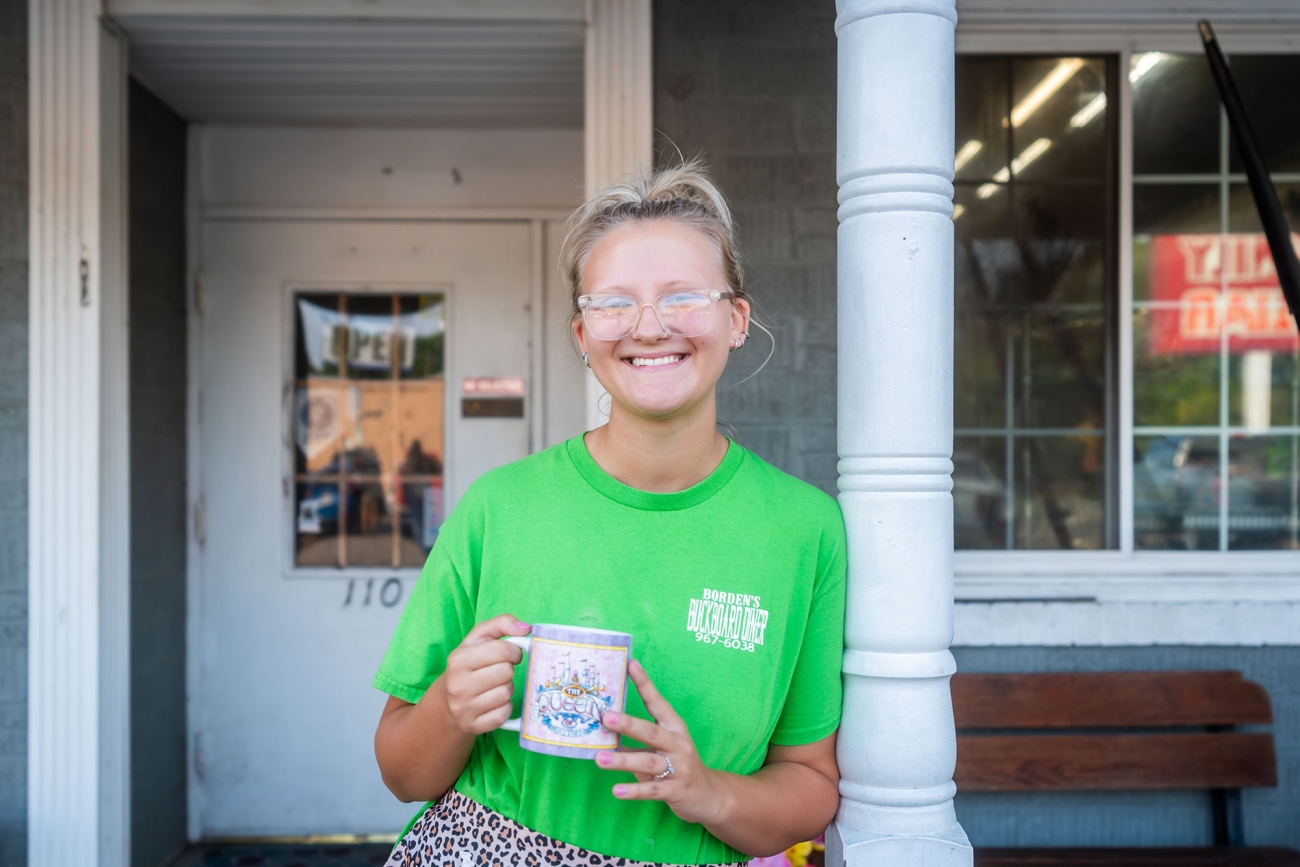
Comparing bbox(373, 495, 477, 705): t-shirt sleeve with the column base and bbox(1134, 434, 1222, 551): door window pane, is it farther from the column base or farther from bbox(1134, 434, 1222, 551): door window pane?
bbox(1134, 434, 1222, 551): door window pane

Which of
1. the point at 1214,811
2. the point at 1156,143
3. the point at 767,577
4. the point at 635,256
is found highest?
the point at 1156,143

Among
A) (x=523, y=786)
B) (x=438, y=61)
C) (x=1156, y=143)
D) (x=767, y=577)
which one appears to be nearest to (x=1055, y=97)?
(x=1156, y=143)

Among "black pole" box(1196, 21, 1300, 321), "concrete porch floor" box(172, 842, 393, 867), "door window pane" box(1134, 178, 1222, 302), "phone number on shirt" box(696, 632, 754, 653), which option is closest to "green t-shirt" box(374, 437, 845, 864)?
"phone number on shirt" box(696, 632, 754, 653)

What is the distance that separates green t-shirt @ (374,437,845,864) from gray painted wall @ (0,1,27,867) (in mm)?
2078

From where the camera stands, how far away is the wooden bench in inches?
112

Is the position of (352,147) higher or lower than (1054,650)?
higher

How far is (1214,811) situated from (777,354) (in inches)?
76.7

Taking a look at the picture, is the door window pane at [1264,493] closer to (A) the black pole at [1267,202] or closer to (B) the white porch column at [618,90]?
(A) the black pole at [1267,202]

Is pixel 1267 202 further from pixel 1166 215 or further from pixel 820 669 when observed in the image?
pixel 820 669

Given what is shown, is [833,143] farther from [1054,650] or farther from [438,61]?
[1054,650]

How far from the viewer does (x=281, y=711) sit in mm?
3658

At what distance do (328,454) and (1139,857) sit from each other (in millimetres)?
2998

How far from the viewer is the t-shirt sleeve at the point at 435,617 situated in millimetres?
1314

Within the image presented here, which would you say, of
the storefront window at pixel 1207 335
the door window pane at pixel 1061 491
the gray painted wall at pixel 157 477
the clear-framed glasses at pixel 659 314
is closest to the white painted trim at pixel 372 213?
the gray painted wall at pixel 157 477
